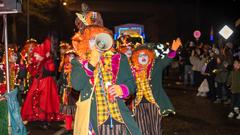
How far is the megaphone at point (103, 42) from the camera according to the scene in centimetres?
491

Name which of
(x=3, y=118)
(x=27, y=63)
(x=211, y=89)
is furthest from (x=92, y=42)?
(x=211, y=89)

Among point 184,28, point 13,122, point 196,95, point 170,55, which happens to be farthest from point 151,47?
point 184,28

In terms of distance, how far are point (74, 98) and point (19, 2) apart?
328cm

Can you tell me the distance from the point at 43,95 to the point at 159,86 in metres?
3.36

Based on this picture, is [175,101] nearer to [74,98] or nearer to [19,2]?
[74,98]

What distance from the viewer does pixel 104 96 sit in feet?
17.0

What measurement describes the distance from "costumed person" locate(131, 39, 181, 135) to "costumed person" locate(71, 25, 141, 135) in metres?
2.63

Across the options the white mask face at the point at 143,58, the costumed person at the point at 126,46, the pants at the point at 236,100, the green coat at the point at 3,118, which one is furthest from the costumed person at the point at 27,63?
the pants at the point at 236,100

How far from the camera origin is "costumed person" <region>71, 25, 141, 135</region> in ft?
16.5

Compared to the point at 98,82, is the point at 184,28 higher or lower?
higher

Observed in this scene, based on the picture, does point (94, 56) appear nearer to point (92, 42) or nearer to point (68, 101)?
point (92, 42)

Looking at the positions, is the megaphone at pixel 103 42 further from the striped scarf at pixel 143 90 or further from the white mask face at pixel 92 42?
the striped scarf at pixel 143 90

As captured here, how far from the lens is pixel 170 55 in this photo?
7742 millimetres

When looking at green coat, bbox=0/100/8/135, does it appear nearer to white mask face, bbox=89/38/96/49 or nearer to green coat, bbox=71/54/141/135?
green coat, bbox=71/54/141/135
